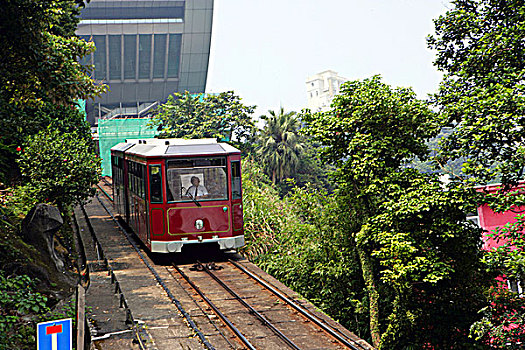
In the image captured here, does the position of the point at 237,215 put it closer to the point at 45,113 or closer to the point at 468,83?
the point at 468,83

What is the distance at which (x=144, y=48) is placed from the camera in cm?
6291

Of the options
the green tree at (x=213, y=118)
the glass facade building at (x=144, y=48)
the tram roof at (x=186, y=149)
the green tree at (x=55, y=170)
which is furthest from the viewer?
the glass facade building at (x=144, y=48)

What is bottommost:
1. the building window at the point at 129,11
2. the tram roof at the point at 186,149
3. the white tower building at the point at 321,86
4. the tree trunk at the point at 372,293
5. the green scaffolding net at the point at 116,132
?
the tree trunk at the point at 372,293

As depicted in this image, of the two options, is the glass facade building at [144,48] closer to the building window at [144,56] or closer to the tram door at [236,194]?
the building window at [144,56]

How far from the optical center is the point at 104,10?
60.5m

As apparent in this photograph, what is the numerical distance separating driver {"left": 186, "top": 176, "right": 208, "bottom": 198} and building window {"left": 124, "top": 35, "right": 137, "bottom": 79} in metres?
52.3

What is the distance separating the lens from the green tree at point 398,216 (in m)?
11.5

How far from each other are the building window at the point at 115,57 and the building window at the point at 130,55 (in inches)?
28.0

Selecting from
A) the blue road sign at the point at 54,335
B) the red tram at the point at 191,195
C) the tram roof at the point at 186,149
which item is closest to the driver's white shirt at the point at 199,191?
the red tram at the point at 191,195

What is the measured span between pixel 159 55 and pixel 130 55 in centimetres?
344

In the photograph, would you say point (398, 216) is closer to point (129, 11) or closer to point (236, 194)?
point (236, 194)

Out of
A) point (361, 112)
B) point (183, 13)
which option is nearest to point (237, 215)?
point (361, 112)

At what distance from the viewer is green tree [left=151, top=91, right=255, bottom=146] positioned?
35438 millimetres

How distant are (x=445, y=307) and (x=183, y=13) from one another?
184 ft
